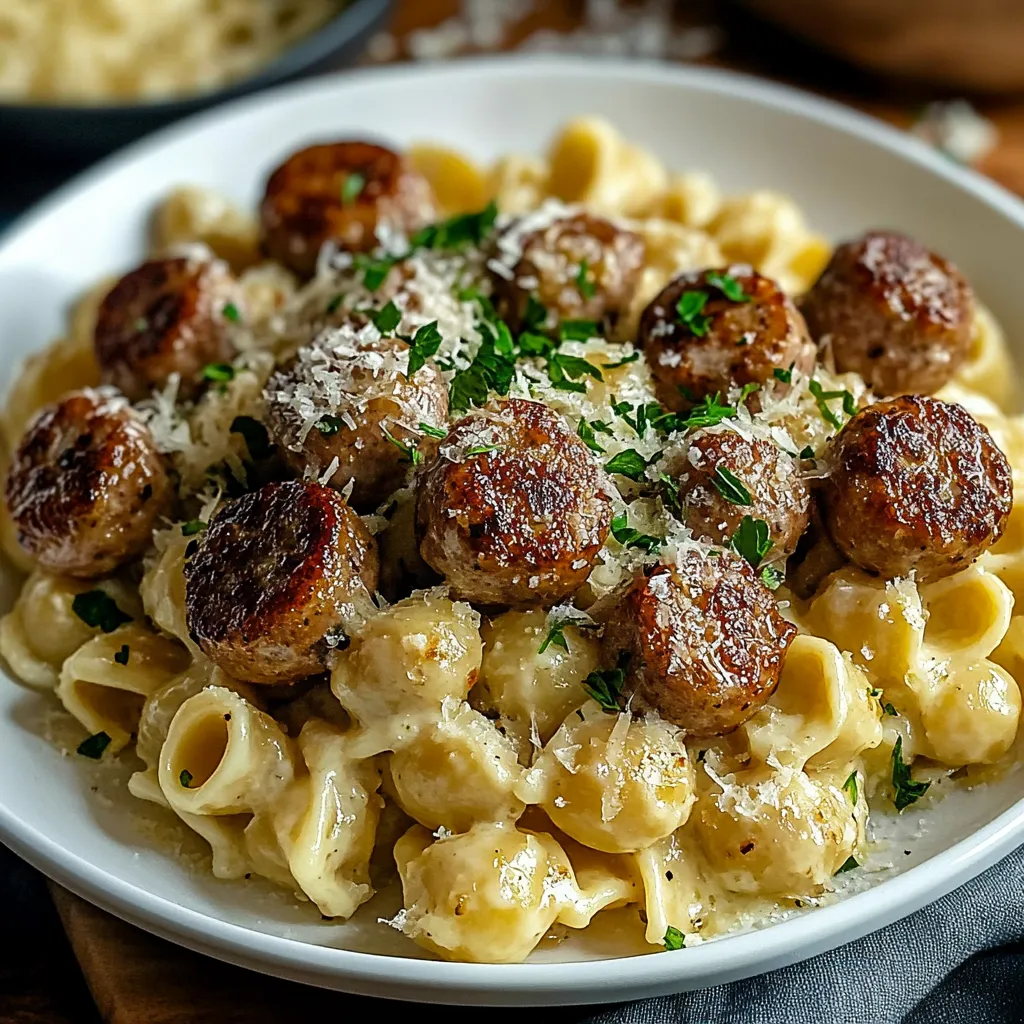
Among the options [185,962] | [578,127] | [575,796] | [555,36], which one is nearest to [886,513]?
[575,796]

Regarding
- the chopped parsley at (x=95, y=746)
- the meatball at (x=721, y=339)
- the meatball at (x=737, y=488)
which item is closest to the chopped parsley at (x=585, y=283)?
the meatball at (x=721, y=339)

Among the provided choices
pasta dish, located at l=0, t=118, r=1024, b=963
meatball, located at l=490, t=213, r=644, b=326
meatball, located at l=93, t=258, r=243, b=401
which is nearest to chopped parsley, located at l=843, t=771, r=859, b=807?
pasta dish, located at l=0, t=118, r=1024, b=963

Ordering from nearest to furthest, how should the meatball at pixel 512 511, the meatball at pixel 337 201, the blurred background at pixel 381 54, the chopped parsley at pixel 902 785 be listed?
the meatball at pixel 512 511
the chopped parsley at pixel 902 785
the meatball at pixel 337 201
the blurred background at pixel 381 54

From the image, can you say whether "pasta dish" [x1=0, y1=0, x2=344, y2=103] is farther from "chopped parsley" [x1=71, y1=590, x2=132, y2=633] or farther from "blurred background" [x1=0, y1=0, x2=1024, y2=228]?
"chopped parsley" [x1=71, y1=590, x2=132, y2=633]

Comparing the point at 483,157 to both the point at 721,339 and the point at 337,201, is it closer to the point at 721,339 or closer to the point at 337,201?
the point at 337,201

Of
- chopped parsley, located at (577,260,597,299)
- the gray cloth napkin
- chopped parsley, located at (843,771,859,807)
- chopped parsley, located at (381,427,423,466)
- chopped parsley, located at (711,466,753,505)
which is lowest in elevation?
the gray cloth napkin

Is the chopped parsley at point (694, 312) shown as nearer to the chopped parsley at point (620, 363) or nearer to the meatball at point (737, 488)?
the chopped parsley at point (620, 363)
